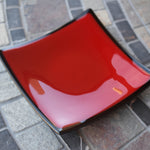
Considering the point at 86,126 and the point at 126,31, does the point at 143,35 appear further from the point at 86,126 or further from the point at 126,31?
the point at 86,126

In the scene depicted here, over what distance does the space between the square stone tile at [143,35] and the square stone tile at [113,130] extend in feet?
1.56

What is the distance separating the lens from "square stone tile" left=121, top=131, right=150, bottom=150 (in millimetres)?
860

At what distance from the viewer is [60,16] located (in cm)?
124

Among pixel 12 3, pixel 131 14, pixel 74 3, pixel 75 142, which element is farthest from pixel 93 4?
pixel 75 142

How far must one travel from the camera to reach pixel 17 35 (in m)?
1.15

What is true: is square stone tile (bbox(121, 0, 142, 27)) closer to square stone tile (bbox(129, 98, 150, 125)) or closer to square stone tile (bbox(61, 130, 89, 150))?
square stone tile (bbox(129, 98, 150, 125))

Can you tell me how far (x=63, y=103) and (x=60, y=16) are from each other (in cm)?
62

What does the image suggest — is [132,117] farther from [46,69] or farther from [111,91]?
[46,69]

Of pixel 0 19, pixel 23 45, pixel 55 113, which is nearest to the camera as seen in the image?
pixel 55 113

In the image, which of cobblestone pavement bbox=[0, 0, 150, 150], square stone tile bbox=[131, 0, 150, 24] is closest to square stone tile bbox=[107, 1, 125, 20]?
cobblestone pavement bbox=[0, 0, 150, 150]

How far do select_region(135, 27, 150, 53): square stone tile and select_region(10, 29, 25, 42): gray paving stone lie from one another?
2.22 feet

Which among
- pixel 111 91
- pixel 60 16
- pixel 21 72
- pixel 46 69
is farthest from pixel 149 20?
pixel 21 72

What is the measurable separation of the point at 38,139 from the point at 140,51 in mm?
730

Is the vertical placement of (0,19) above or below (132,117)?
above
